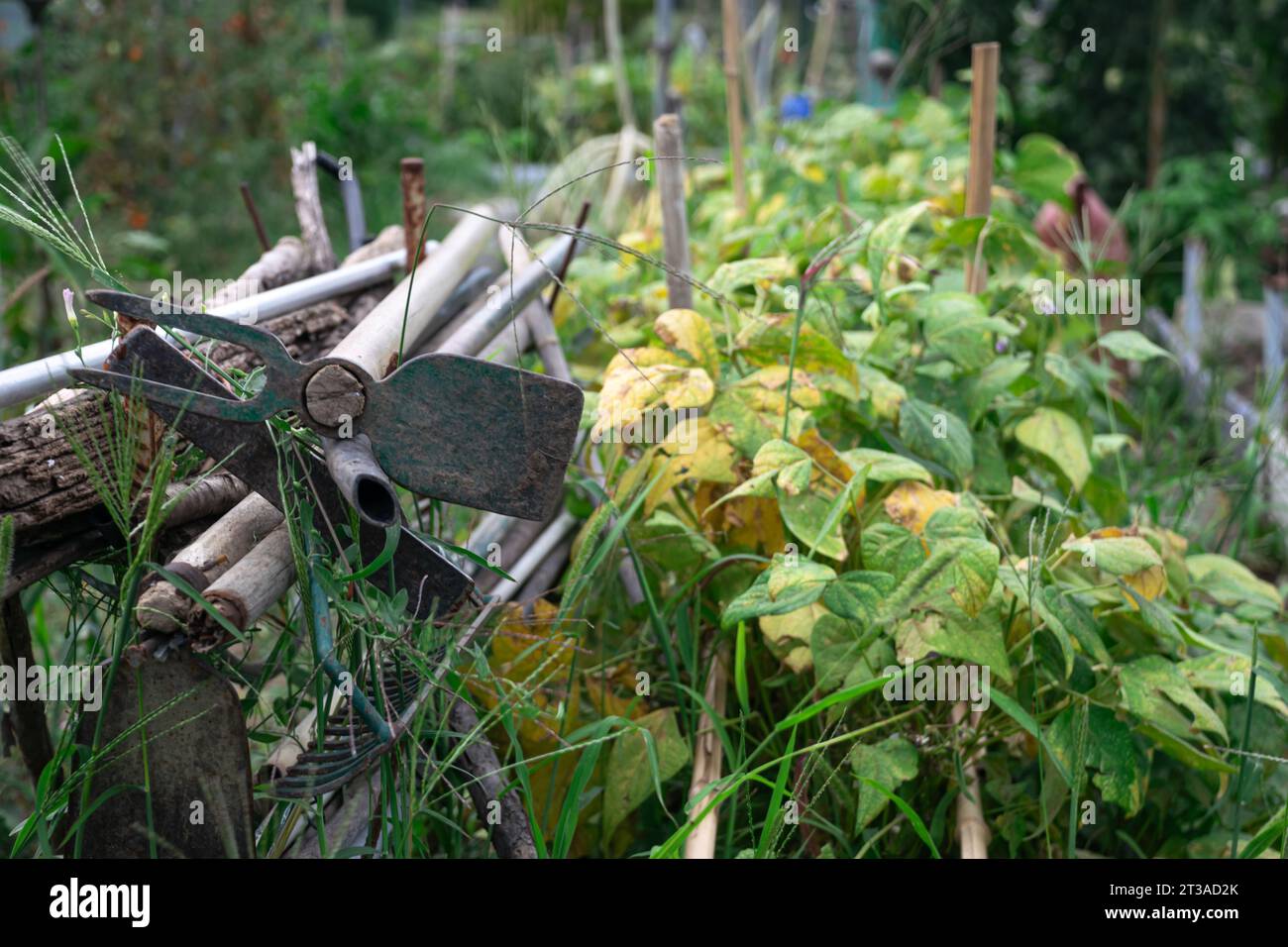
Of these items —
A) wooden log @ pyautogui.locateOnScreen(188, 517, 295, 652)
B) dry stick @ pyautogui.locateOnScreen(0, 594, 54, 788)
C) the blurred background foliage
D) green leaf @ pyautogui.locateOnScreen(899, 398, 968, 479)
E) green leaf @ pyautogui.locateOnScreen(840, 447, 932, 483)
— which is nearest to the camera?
wooden log @ pyautogui.locateOnScreen(188, 517, 295, 652)

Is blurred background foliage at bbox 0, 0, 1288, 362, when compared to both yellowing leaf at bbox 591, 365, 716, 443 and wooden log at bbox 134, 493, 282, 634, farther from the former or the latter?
wooden log at bbox 134, 493, 282, 634

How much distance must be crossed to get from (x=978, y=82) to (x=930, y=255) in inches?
21.2

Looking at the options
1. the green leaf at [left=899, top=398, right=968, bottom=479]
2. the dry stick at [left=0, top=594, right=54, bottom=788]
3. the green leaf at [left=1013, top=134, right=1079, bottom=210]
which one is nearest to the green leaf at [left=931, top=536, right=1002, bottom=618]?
the green leaf at [left=899, top=398, right=968, bottom=479]

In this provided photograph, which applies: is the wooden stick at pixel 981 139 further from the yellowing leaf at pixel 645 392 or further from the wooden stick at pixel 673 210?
the yellowing leaf at pixel 645 392

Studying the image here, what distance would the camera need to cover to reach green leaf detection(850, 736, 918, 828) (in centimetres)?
155

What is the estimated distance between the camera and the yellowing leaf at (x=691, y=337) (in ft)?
5.97

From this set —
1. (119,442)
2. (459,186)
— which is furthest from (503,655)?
(459,186)

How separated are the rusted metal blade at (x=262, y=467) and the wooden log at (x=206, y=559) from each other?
0.21ft

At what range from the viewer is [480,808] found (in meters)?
1.43

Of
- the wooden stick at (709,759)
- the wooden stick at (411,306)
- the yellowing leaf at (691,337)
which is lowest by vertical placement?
the wooden stick at (709,759)

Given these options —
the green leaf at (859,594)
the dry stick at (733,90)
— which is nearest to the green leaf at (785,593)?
the green leaf at (859,594)

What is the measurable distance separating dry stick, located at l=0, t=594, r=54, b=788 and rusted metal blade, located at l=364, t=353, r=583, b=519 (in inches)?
24.1

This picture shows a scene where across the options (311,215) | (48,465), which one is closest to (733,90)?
(311,215)
